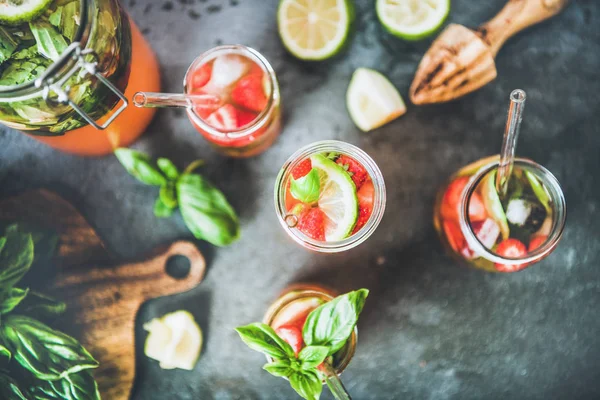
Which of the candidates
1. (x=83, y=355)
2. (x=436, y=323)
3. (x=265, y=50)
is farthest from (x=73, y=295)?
(x=436, y=323)

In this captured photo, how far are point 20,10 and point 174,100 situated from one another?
0.29 m

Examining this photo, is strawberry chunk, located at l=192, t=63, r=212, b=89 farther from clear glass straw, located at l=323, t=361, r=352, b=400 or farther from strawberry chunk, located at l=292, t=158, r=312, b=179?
clear glass straw, located at l=323, t=361, r=352, b=400

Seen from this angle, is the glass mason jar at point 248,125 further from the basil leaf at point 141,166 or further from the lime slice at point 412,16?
the lime slice at point 412,16

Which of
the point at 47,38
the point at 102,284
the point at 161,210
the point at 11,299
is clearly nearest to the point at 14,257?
the point at 11,299

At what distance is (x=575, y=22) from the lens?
1.25 meters

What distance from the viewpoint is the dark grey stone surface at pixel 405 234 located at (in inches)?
48.4

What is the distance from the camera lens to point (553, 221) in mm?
1088

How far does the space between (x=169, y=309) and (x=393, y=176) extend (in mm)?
571

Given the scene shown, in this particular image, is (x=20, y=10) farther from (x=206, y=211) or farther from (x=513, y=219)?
(x=513, y=219)

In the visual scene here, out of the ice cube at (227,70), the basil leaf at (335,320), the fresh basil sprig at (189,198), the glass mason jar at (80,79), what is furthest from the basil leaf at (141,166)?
the basil leaf at (335,320)

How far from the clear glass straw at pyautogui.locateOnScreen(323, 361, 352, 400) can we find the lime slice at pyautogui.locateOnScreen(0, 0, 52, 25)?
78 centimetres

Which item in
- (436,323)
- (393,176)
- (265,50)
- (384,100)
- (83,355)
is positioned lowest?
(436,323)

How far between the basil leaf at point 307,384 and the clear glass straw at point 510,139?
49cm

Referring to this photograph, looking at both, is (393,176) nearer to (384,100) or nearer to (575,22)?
(384,100)
